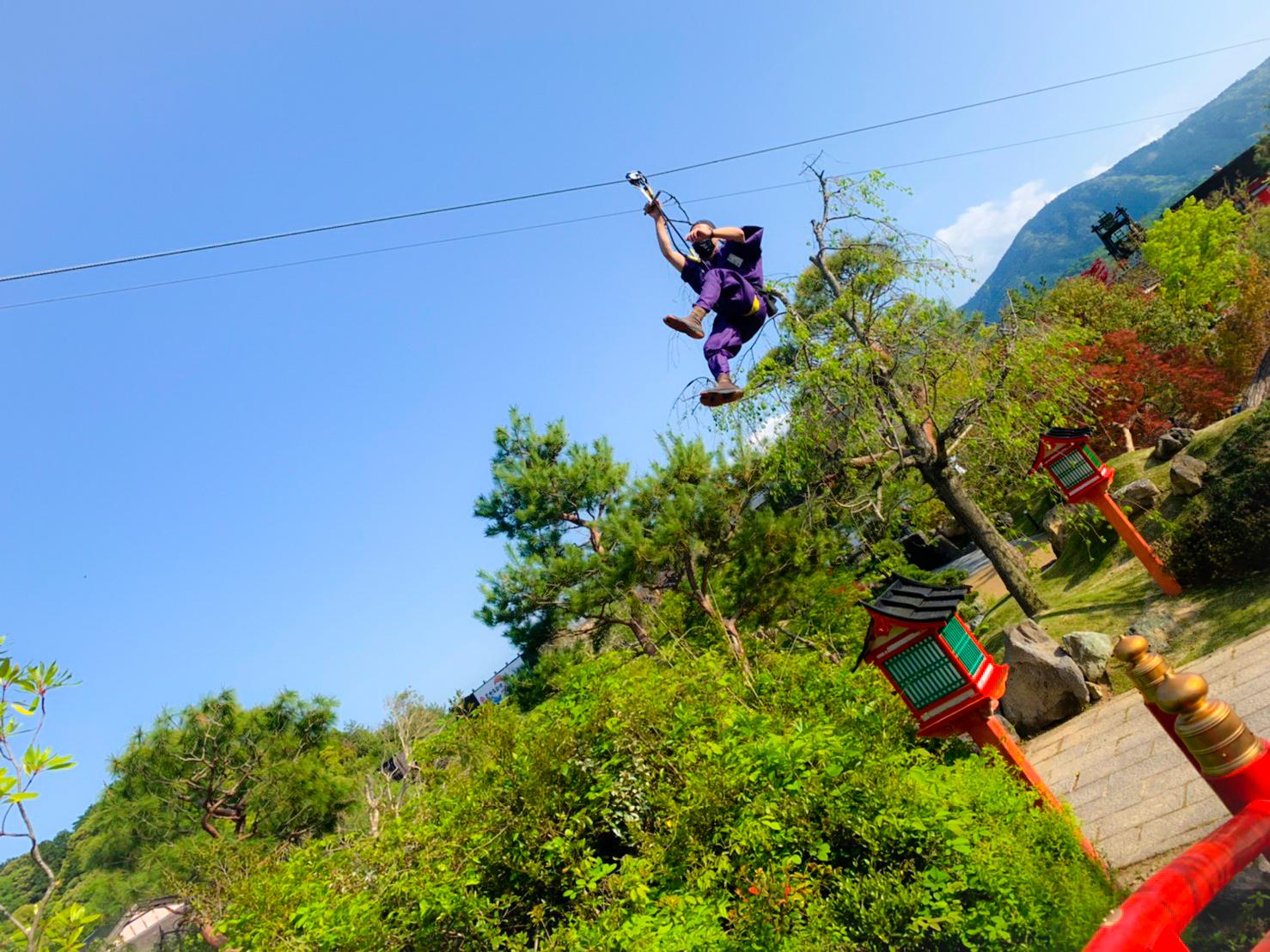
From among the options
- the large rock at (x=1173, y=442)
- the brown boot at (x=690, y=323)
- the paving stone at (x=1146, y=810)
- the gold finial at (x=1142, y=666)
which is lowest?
the paving stone at (x=1146, y=810)

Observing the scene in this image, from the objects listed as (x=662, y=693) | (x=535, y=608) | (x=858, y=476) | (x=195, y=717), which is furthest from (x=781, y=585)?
(x=195, y=717)

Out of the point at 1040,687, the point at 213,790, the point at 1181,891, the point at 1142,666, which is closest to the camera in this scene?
the point at 1181,891

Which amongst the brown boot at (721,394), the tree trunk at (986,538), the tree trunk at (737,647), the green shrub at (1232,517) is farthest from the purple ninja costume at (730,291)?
the green shrub at (1232,517)

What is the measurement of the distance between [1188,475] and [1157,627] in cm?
277

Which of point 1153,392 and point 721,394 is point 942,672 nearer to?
point 721,394

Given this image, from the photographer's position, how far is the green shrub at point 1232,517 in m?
6.38

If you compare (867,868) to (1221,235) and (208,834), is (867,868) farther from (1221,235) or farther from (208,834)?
(1221,235)

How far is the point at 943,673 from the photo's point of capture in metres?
4.14

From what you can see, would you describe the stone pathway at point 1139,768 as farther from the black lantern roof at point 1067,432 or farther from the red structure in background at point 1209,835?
the black lantern roof at point 1067,432

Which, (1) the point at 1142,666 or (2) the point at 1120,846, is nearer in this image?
(1) the point at 1142,666

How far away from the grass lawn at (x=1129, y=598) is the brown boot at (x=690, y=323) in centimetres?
502

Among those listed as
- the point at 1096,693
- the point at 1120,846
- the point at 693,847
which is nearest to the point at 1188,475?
the point at 1096,693

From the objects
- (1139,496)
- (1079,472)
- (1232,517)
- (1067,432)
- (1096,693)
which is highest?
(1067,432)

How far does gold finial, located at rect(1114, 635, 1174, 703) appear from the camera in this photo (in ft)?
5.10
